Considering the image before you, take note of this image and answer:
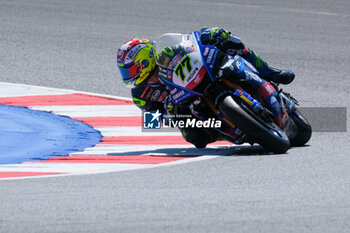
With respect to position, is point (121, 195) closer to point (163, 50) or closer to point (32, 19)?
point (163, 50)

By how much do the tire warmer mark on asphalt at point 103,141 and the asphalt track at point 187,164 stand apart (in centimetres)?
37

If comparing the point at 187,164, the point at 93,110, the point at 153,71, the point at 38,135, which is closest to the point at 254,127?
the point at 187,164

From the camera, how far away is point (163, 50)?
7.25 meters

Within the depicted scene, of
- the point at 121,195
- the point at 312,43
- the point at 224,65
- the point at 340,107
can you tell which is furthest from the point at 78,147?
the point at 312,43

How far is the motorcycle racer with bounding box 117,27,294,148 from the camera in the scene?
7293 millimetres

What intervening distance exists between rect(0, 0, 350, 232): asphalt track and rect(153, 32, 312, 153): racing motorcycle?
0.75 feet

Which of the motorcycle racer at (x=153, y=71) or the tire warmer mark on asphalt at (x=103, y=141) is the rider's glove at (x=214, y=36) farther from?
the tire warmer mark on asphalt at (x=103, y=141)

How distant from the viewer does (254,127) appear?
265 inches

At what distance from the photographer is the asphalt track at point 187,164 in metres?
4.68

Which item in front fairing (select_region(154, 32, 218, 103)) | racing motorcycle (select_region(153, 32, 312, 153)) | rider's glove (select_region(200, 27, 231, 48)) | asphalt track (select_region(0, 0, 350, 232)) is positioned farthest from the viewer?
rider's glove (select_region(200, 27, 231, 48))

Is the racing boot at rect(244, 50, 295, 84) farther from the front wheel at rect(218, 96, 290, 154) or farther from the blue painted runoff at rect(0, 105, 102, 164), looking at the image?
the blue painted runoff at rect(0, 105, 102, 164)

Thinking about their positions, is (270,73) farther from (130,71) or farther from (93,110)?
(93,110)

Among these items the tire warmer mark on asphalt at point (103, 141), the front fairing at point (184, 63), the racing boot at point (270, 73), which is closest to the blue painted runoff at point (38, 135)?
the tire warmer mark on asphalt at point (103, 141)

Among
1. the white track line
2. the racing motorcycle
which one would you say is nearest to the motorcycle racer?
the racing motorcycle
